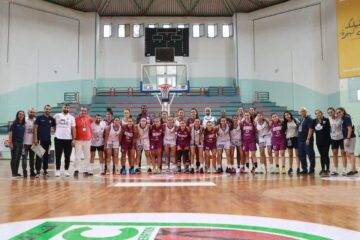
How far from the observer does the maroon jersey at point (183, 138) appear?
30.3ft

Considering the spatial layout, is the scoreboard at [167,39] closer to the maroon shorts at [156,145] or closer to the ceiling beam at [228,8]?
the ceiling beam at [228,8]

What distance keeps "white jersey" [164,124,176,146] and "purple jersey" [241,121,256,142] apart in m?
1.80

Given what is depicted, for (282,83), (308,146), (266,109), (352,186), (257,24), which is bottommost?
(352,186)

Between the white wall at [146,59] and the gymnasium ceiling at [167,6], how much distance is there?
1.79 feet

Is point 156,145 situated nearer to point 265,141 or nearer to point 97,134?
point 97,134

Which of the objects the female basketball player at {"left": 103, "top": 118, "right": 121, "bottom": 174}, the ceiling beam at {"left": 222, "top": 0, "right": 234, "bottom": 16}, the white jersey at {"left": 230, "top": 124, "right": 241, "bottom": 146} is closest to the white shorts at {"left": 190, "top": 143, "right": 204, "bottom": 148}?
the white jersey at {"left": 230, "top": 124, "right": 241, "bottom": 146}

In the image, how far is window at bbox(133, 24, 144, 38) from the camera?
2464cm

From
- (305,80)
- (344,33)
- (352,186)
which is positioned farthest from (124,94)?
(352,186)

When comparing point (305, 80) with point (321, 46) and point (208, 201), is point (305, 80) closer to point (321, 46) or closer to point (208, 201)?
point (321, 46)

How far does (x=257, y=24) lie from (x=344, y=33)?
22.6 ft

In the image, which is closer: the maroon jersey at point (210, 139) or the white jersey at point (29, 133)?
the white jersey at point (29, 133)

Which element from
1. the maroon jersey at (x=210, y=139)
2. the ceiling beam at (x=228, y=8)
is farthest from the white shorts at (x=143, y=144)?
the ceiling beam at (x=228, y=8)

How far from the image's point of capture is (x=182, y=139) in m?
9.25

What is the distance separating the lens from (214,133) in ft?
30.1
